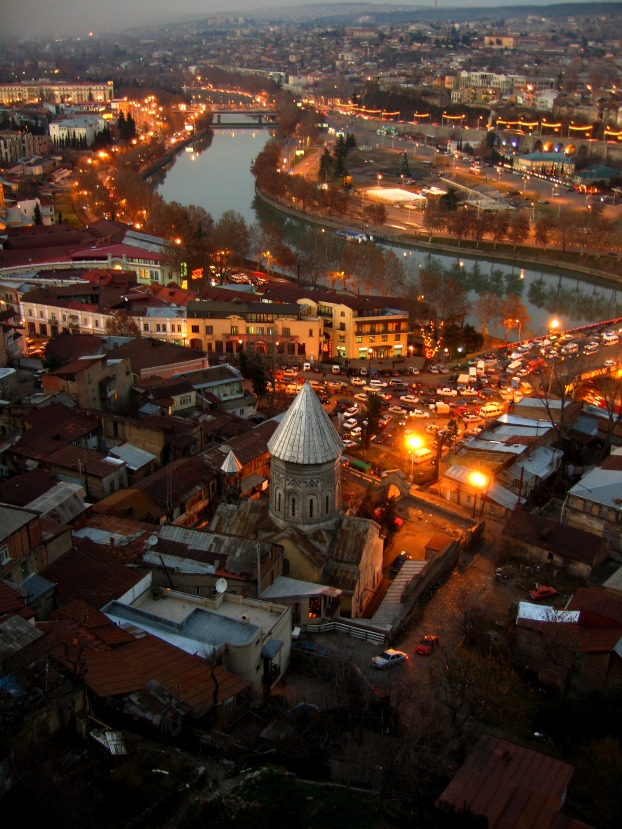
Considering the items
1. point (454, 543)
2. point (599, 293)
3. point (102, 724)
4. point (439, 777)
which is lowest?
point (599, 293)

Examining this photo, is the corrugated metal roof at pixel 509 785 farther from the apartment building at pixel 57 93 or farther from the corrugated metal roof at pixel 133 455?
the apartment building at pixel 57 93

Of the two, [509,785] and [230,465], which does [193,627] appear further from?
[230,465]

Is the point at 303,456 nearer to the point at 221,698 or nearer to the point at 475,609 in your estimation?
the point at 475,609

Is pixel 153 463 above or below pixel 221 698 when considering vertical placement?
below

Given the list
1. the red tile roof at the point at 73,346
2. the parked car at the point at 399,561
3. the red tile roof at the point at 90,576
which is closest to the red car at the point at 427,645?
the parked car at the point at 399,561

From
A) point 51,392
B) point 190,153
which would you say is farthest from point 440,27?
point 51,392

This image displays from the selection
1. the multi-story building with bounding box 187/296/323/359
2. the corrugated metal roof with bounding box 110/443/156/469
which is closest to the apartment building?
the multi-story building with bounding box 187/296/323/359
